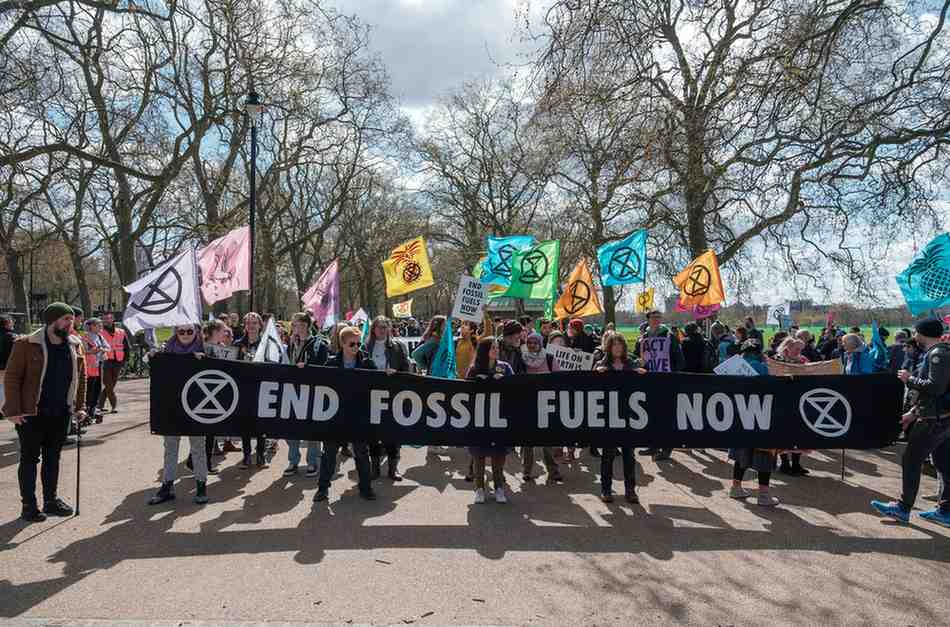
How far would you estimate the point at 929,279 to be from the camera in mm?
7395

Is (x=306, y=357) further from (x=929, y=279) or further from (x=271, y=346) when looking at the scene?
(x=929, y=279)

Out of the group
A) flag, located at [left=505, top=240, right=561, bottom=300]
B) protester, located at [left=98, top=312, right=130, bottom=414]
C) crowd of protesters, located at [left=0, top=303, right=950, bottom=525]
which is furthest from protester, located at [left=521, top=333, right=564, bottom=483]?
protester, located at [left=98, top=312, right=130, bottom=414]

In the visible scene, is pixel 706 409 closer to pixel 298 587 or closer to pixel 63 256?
pixel 298 587

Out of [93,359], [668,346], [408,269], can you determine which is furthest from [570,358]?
[93,359]

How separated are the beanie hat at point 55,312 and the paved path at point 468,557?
5.99 ft

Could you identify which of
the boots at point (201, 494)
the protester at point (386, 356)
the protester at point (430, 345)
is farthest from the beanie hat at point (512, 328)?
the boots at point (201, 494)

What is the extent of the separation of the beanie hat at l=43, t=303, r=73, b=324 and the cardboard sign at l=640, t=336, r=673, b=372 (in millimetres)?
7093

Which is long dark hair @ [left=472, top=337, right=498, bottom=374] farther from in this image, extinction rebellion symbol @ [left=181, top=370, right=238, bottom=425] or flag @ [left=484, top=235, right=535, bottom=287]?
flag @ [left=484, top=235, right=535, bottom=287]

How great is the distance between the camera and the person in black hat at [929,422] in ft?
18.7

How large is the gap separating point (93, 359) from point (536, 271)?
7.86 meters

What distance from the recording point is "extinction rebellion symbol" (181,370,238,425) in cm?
636

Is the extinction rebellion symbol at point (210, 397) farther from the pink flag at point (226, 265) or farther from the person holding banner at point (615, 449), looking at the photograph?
the pink flag at point (226, 265)

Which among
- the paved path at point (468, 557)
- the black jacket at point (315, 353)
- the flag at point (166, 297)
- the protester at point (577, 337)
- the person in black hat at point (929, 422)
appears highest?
the flag at point (166, 297)

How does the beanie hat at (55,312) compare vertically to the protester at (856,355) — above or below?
above
